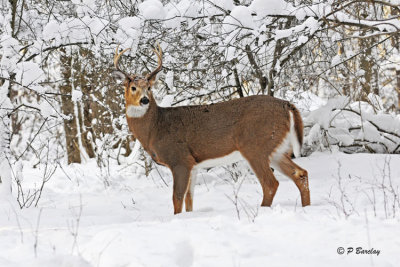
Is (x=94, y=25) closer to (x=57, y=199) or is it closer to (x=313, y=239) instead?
(x=57, y=199)

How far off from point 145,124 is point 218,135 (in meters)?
0.92

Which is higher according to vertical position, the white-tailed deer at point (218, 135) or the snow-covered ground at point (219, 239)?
the white-tailed deer at point (218, 135)

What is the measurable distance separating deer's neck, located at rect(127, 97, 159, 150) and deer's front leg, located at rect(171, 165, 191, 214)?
0.59 meters

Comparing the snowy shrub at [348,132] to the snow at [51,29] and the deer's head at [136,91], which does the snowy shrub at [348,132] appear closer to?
the deer's head at [136,91]

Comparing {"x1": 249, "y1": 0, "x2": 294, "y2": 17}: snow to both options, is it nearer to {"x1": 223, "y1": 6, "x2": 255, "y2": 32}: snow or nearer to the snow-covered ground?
{"x1": 223, "y1": 6, "x2": 255, "y2": 32}: snow

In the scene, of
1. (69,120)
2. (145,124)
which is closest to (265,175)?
(145,124)

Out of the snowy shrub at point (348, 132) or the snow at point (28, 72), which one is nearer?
the snow at point (28, 72)

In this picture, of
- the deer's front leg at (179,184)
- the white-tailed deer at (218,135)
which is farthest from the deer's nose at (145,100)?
the deer's front leg at (179,184)

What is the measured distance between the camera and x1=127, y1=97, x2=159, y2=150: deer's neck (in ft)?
20.4

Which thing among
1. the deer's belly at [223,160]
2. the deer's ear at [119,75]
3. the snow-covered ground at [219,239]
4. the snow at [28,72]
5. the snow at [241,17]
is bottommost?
the snow-covered ground at [219,239]

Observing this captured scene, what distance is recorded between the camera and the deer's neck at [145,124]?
6211mm

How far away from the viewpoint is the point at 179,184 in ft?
19.2

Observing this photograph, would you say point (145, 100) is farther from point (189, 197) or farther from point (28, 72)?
point (28, 72)

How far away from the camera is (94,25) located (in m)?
6.55
